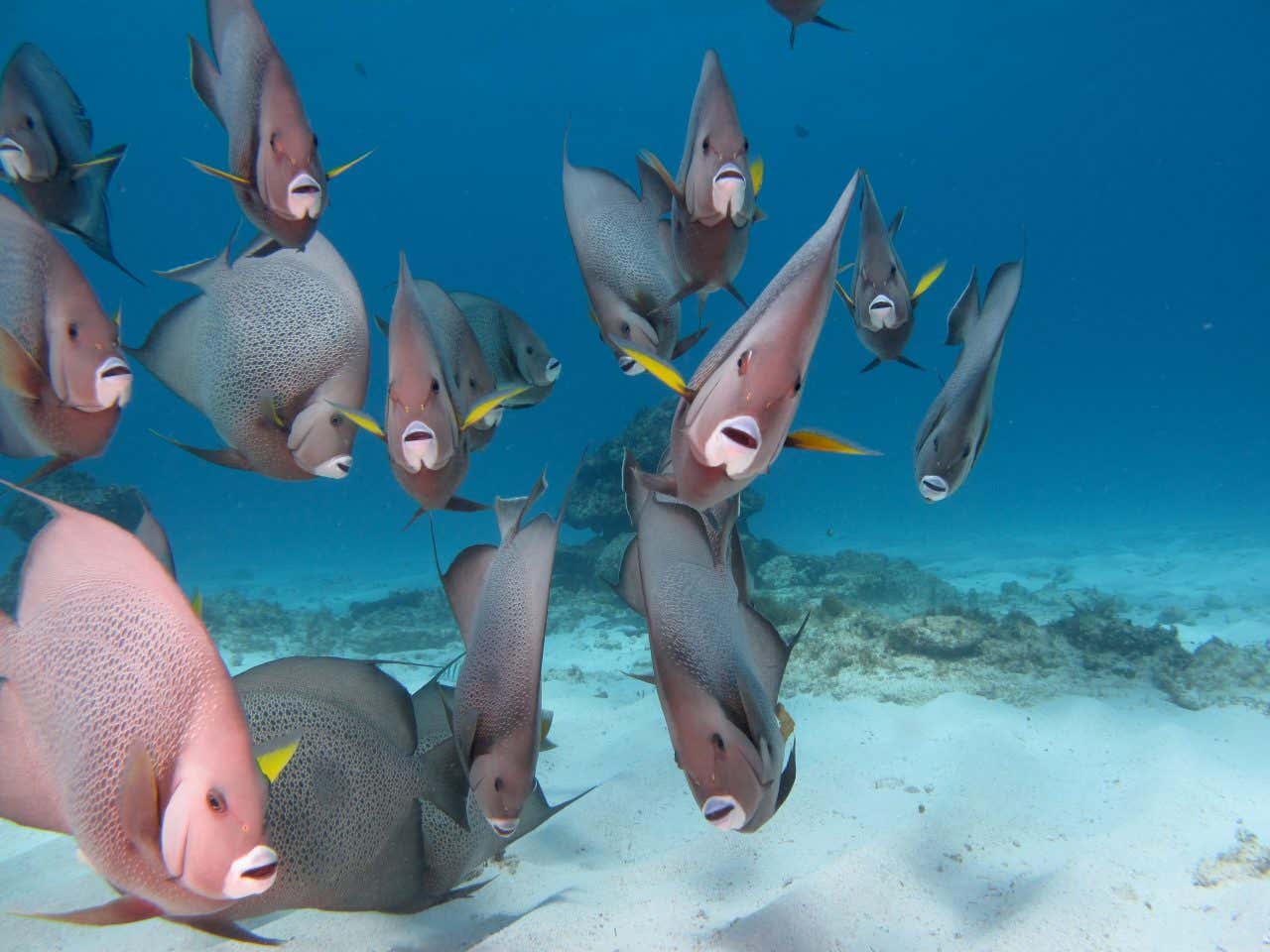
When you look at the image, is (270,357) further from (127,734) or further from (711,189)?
(711,189)

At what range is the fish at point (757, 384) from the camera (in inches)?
45.4

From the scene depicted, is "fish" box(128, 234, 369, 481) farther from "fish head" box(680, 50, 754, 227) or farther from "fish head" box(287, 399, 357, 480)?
"fish head" box(680, 50, 754, 227)

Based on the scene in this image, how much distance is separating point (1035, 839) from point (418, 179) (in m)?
87.6

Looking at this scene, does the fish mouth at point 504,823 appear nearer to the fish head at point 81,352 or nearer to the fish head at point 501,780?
the fish head at point 501,780

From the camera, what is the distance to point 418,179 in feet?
256

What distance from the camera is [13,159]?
246cm

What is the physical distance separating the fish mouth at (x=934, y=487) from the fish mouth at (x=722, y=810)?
48.8 inches

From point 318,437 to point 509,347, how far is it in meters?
0.92

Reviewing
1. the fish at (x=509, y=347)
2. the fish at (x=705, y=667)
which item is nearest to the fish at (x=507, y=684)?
the fish at (x=705, y=667)

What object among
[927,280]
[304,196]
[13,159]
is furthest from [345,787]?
[927,280]

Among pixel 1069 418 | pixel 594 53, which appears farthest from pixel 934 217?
pixel 594 53

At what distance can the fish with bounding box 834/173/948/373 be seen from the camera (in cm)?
279

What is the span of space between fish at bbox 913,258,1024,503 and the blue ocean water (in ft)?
73.0

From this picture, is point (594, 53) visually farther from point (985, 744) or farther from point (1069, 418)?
point (1069, 418)
